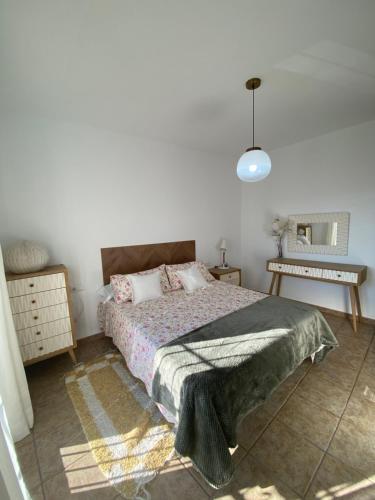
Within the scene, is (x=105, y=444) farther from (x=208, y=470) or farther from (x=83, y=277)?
(x=83, y=277)

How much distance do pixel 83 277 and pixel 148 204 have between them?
1.31 m

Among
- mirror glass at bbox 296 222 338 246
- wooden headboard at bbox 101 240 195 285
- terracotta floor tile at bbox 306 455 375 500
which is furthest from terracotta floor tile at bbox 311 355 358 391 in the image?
wooden headboard at bbox 101 240 195 285

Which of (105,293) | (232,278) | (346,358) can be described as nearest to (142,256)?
(105,293)

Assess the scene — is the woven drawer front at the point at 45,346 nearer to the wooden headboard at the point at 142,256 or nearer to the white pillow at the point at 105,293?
the white pillow at the point at 105,293

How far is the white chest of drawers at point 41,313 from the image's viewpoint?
182 centimetres

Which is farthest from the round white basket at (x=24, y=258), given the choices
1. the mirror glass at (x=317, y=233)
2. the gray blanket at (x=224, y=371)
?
the mirror glass at (x=317, y=233)

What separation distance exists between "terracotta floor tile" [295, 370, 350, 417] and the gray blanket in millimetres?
310

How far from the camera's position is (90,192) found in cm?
250

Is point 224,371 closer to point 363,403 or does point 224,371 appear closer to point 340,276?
point 363,403

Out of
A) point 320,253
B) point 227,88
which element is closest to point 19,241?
point 227,88

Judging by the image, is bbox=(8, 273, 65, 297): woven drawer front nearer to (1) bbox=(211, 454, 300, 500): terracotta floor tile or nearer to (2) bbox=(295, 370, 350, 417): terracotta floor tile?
(1) bbox=(211, 454, 300, 500): terracotta floor tile

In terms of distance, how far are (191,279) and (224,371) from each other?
1.58 metres

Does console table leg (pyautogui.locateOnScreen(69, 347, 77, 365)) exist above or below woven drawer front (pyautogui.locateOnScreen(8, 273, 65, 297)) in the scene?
below

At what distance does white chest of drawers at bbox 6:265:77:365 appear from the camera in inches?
71.8
